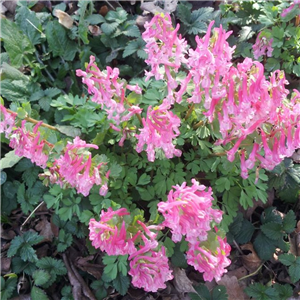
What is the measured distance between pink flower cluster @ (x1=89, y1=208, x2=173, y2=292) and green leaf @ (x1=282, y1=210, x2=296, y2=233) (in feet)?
4.02

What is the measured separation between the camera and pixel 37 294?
2.65m

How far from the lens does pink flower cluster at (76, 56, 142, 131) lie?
1909 mm

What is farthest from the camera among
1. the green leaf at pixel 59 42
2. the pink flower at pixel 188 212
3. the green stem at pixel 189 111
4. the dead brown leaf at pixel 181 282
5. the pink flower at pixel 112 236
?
the green leaf at pixel 59 42

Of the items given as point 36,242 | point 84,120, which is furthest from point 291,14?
point 36,242

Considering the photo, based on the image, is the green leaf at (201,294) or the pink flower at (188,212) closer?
the pink flower at (188,212)

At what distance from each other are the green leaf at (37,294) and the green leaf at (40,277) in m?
0.05

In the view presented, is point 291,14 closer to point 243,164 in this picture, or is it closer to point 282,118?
point 282,118

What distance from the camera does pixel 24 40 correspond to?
326 centimetres

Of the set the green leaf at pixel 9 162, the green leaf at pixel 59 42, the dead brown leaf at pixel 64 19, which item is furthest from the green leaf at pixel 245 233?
the dead brown leaf at pixel 64 19

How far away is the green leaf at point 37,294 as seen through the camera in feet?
8.66

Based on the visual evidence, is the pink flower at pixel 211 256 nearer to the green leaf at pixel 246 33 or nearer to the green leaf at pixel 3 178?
the green leaf at pixel 3 178

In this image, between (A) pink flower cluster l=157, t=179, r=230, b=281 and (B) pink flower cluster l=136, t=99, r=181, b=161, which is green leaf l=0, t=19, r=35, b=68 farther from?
(A) pink flower cluster l=157, t=179, r=230, b=281

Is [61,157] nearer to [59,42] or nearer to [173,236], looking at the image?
[173,236]

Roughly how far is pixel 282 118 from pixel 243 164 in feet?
1.04
